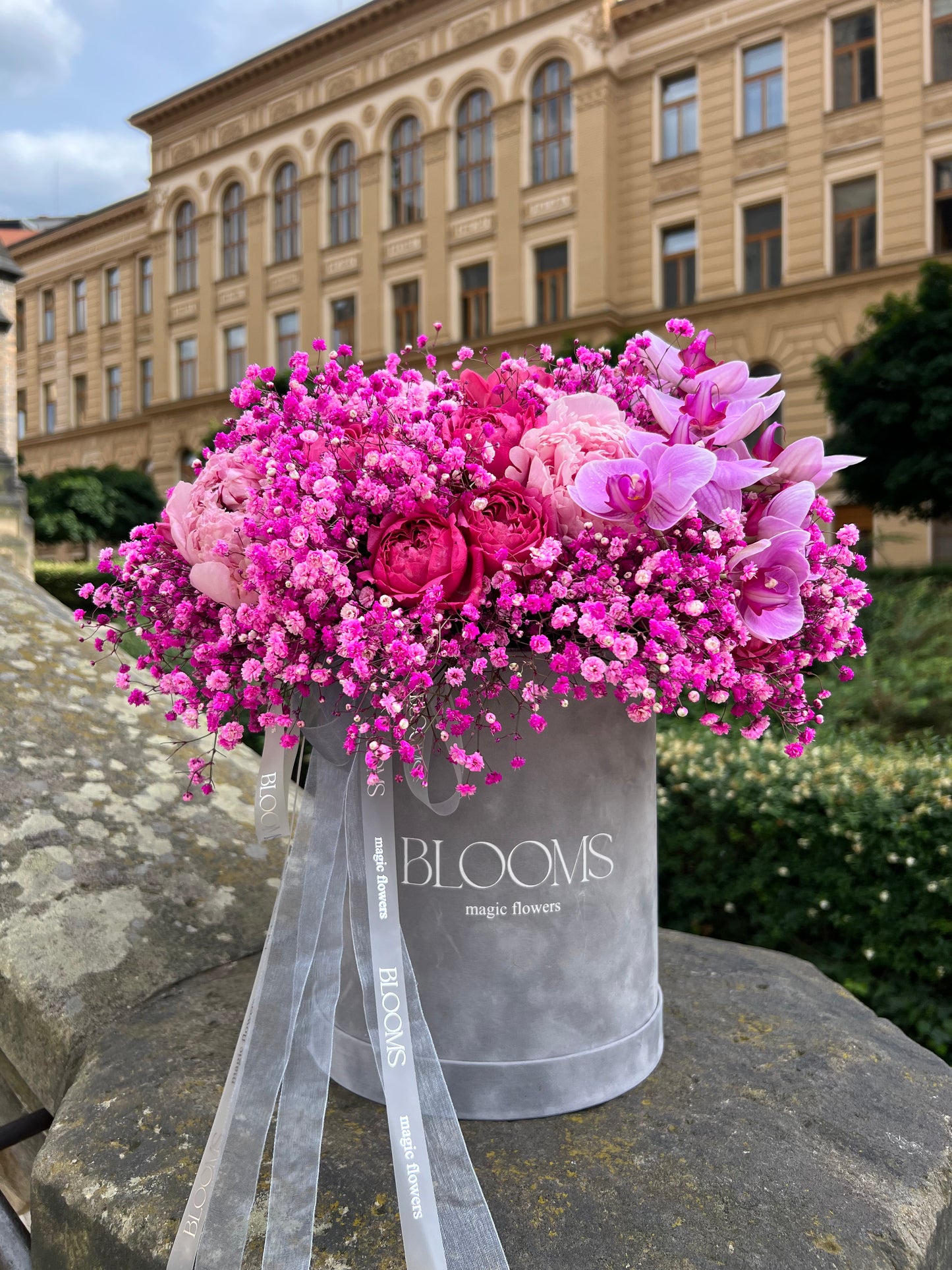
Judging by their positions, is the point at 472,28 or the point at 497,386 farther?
the point at 472,28

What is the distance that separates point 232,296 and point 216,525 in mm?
27039

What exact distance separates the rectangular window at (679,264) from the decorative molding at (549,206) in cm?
219

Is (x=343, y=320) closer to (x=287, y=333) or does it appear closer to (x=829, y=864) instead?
(x=287, y=333)

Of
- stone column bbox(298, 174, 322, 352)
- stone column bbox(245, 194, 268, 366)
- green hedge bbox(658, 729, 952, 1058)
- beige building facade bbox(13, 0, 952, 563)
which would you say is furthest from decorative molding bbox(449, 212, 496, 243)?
green hedge bbox(658, 729, 952, 1058)

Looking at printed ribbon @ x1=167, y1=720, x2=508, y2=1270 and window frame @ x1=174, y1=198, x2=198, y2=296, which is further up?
window frame @ x1=174, y1=198, x2=198, y2=296

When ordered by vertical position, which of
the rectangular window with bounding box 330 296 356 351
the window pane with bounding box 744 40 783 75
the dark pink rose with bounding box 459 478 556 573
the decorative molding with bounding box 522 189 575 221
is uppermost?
the window pane with bounding box 744 40 783 75

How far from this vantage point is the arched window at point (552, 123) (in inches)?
774

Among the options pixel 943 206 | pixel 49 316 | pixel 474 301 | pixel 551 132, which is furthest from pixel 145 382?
pixel 943 206

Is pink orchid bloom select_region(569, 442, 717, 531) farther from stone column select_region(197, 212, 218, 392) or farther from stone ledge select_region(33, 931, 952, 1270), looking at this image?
stone column select_region(197, 212, 218, 392)

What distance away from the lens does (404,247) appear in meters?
22.2

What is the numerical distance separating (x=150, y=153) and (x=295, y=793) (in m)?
31.8

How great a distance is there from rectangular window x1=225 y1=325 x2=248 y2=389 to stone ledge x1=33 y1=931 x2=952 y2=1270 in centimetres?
2590

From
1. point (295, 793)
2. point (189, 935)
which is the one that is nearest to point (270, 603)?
point (295, 793)

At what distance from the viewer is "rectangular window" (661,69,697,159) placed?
61.7 ft
